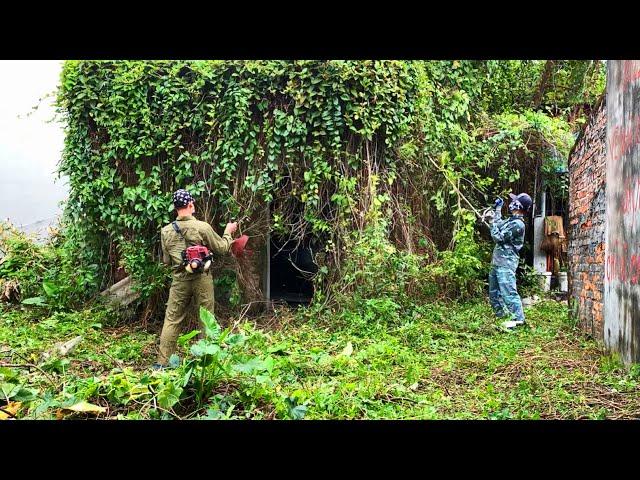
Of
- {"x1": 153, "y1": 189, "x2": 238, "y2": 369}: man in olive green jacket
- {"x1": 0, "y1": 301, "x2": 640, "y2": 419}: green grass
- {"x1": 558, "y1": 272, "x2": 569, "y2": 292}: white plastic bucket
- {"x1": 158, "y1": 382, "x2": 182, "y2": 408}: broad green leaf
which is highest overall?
{"x1": 153, "y1": 189, "x2": 238, "y2": 369}: man in olive green jacket

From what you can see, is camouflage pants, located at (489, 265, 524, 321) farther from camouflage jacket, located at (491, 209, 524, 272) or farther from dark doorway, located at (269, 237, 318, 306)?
dark doorway, located at (269, 237, 318, 306)

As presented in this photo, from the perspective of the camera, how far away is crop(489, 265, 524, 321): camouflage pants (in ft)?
21.7

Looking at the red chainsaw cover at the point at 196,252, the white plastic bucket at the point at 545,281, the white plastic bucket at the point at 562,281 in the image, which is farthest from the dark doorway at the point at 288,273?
the white plastic bucket at the point at 562,281

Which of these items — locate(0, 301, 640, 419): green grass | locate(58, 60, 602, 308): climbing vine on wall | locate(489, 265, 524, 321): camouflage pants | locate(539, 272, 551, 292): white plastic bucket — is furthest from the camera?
locate(539, 272, 551, 292): white plastic bucket

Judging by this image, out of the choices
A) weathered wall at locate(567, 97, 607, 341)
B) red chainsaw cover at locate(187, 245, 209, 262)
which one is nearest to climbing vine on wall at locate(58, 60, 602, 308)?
red chainsaw cover at locate(187, 245, 209, 262)

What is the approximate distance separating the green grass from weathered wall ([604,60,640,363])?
1.09ft

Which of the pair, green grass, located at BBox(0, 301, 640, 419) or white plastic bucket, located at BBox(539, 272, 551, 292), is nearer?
green grass, located at BBox(0, 301, 640, 419)

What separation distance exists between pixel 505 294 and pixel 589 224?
1.44 meters

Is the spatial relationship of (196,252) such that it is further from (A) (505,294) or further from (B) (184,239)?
(A) (505,294)

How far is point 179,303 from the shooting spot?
5.39 meters

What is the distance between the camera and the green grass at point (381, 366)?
346 cm

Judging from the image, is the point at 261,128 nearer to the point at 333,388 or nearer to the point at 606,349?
the point at 333,388

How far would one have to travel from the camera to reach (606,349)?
4848 mm

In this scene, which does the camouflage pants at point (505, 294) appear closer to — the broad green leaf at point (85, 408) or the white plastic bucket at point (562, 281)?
the white plastic bucket at point (562, 281)
